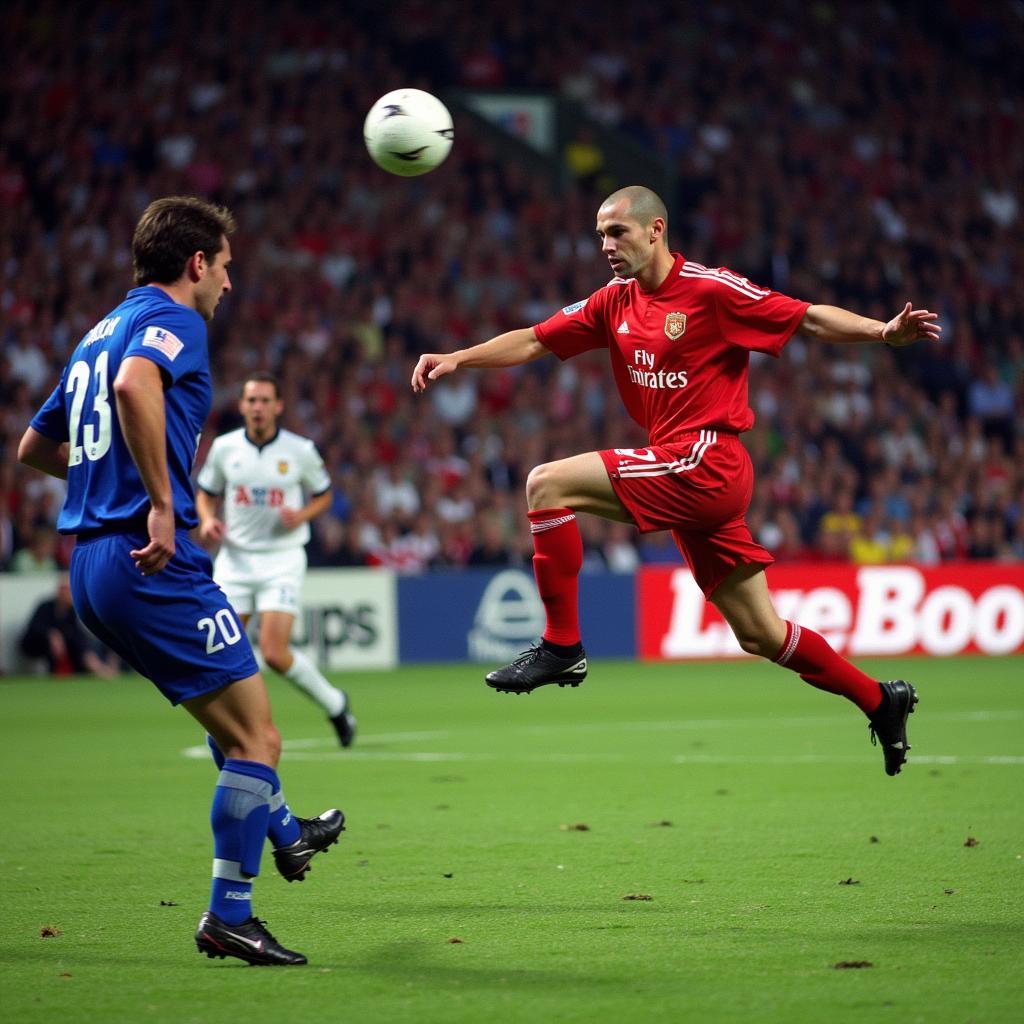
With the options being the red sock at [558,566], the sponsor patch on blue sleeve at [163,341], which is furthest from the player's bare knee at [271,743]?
the red sock at [558,566]

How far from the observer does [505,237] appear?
83.4 feet

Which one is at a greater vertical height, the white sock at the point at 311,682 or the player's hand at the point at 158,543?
the player's hand at the point at 158,543

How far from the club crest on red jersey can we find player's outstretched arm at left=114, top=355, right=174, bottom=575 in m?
2.66

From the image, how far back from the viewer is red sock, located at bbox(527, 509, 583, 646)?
706cm

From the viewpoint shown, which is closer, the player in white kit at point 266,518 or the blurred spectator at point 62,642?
the player in white kit at point 266,518

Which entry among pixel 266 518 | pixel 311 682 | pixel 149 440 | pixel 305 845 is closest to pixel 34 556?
pixel 266 518

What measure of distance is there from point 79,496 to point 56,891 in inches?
Answer: 84.3

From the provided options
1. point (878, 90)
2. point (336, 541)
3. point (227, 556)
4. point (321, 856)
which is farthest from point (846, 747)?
point (878, 90)

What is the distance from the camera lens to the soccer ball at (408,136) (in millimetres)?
7516

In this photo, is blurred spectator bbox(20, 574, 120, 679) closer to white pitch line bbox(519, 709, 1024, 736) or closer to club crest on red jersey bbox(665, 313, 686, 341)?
white pitch line bbox(519, 709, 1024, 736)

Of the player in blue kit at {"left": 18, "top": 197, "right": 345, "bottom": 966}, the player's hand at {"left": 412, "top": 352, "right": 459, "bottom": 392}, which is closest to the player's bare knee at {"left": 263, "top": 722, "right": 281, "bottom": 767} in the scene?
the player in blue kit at {"left": 18, "top": 197, "right": 345, "bottom": 966}

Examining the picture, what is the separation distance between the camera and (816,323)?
6.86 m

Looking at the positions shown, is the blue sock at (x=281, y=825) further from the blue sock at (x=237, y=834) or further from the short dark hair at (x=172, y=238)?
the short dark hair at (x=172, y=238)

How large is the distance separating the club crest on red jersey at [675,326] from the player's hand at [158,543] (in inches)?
108
